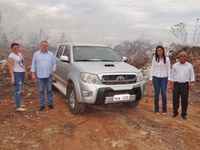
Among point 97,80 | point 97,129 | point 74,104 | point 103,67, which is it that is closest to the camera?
point 97,129

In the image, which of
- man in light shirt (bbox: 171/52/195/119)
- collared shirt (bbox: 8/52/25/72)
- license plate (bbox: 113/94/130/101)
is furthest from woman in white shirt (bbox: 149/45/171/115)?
collared shirt (bbox: 8/52/25/72)

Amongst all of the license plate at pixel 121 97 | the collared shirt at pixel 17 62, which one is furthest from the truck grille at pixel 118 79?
the collared shirt at pixel 17 62

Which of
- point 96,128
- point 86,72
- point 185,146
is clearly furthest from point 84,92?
point 185,146

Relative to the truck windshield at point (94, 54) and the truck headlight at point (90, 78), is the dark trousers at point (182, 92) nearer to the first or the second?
the truck windshield at point (94, 54)

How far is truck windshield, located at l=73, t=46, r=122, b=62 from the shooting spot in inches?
276

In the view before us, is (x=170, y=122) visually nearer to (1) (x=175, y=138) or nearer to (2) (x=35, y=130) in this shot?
(1) (x=175, y=138)

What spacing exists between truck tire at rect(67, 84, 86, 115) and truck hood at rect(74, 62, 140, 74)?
0.62 meters

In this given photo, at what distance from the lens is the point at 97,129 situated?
559 cm

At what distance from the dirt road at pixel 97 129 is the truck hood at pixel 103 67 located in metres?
1.17

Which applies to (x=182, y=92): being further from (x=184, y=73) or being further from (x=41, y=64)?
(x=41, y=64)

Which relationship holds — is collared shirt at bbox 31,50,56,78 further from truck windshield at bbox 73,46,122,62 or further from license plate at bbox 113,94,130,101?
license plate at bbox 113,94,130,101

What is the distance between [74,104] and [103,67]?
3.84 ft

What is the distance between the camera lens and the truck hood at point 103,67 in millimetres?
6079

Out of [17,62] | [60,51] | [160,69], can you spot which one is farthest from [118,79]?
[60,51]
